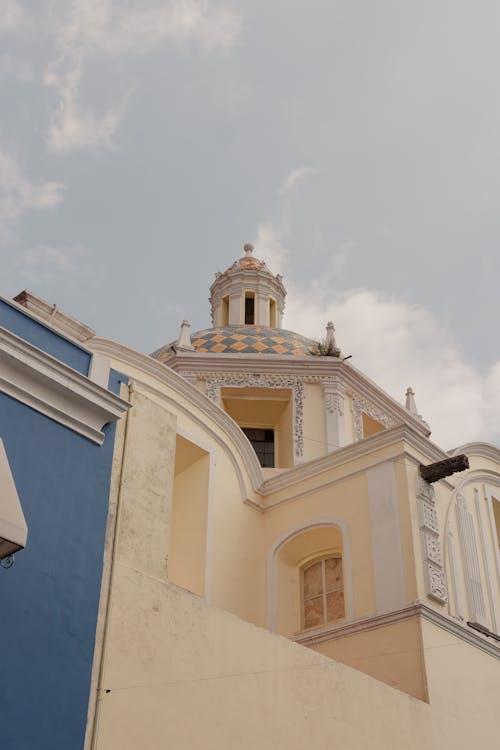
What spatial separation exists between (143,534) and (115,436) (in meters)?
0.93

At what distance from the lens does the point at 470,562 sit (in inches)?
498

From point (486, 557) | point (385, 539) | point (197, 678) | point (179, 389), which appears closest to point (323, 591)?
point (385, 539)

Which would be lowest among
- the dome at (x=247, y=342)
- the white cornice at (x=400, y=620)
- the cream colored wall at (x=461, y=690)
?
the cream colored wall at (x=461, y=690)

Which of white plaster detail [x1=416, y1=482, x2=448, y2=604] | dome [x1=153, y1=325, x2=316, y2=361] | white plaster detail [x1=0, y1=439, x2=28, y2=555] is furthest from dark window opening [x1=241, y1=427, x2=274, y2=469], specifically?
white plaster detail [x1=0, y1=439, x2=28, y2=555]

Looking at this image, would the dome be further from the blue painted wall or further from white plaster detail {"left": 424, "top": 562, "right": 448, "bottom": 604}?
the blue painted wall

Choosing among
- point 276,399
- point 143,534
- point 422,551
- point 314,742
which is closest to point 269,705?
point 314,742

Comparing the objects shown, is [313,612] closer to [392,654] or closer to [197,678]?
[392,654]

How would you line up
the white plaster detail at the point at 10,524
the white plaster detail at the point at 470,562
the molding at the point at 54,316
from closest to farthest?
the white plaster detail at the point at 10,524
the molding at the point at 54,316
the white plaster detail at the point at 470,562

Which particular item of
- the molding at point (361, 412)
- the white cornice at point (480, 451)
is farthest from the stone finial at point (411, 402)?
the white cornice at point (480, 451)

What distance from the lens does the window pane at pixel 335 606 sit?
1248 centimetres

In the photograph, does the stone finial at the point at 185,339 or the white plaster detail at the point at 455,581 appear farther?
the stone finial at the point at 185,339

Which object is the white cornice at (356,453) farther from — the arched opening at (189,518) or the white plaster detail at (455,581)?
the arched opening at (189,518)

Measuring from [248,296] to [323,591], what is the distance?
11811 mm

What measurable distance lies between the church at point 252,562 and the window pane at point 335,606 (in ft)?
0.07
